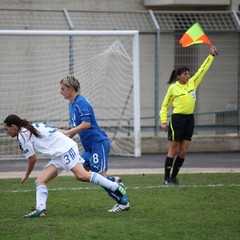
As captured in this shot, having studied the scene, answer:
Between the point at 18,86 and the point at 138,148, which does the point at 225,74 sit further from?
the point at 18,86

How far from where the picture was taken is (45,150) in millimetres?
10391

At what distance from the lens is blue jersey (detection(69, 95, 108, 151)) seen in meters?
10.9

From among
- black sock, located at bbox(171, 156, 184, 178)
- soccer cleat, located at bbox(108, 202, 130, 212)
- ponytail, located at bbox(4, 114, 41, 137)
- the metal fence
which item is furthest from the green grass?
the metal fence

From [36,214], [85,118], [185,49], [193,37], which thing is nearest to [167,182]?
[193,37]

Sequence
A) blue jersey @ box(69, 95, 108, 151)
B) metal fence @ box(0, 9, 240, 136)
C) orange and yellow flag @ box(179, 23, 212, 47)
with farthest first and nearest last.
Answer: metal fence @ box(0, 9, 240, 136), orange and yellow flag @ box(179, 23, 212, 47), blue jersey @ box(69, 95, 108, 151)

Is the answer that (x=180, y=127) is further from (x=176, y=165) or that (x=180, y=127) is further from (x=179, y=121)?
(x=176, y=165)

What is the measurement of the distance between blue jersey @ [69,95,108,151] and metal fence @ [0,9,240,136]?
968 centimetres

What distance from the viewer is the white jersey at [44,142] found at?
33.7 feet

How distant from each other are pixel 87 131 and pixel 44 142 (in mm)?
832

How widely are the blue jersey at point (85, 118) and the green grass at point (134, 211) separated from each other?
3.10ft

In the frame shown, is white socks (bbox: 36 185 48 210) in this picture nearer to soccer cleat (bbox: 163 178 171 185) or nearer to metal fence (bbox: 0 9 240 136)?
soccer cleat (bbox: 163 178 171 185)

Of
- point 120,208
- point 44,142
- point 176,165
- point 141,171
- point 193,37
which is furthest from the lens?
point 141,171

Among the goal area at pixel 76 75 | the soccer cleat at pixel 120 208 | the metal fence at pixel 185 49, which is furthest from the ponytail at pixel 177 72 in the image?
the metal fence at pixel 185 49

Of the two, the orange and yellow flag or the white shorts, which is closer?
the white shorts
